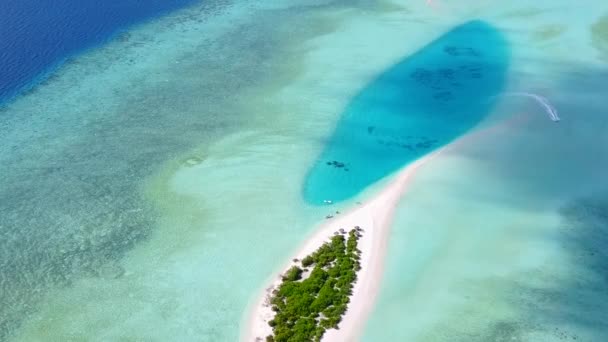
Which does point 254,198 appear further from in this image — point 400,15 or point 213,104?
point 400,15

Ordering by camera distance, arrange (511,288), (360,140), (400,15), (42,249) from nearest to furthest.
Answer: (511,288) → (42,249) → (360,140) → (400,15)

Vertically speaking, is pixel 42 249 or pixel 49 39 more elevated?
pixel 49 39

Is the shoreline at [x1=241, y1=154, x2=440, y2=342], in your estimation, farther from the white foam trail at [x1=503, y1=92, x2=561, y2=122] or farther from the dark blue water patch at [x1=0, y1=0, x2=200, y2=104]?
the dark blue water patch at [x1=0, y1=0, x2=200, y2=104]

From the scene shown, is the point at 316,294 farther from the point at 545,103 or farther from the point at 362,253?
the point at 545,103

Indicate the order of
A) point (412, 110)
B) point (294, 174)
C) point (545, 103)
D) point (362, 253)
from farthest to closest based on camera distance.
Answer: point (412, 110) < point (545, 103) < point (294, 174) < point (362, 253)

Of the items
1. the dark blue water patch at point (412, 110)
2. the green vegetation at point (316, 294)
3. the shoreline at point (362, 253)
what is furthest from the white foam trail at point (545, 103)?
the green vegetation at point (316, 294)

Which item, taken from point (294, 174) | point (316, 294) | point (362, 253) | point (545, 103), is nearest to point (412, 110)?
point (545, 103)

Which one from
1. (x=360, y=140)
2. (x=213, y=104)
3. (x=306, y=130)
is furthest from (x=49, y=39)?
(x=360, y=140)
